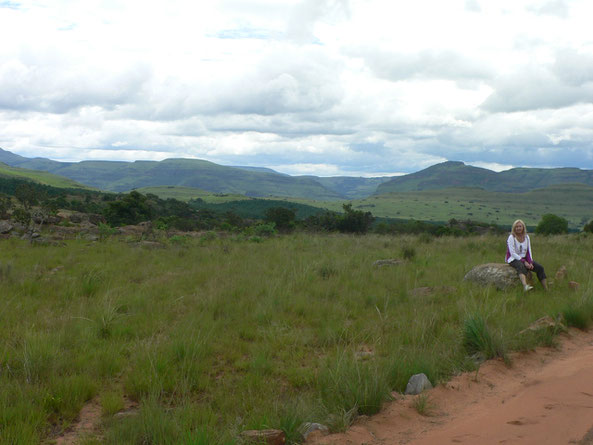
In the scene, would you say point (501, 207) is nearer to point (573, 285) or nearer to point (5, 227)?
point (573, 285)

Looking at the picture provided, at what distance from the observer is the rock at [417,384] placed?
439 cm

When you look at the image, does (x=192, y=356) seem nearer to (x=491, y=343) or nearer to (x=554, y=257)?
(x=491, y=343)

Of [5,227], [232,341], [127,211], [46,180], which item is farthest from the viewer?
[46,180]

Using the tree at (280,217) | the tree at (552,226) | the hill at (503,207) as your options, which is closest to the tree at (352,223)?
the tree at (280,217)

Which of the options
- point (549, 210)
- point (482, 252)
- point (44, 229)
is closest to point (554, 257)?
point (482, 252)

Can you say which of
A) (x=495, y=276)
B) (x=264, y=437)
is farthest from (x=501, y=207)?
(x=264, y=437)

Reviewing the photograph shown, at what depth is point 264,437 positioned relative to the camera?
3.27m

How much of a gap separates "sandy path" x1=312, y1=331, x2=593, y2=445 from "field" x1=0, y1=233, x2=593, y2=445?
22 centimetres

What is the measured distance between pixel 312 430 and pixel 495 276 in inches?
263

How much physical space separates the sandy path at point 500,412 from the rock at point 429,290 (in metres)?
3.09

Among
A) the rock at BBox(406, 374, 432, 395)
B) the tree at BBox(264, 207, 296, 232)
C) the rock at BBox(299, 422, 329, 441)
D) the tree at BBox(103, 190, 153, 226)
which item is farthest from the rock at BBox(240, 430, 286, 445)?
the tree at BBox(103, 190, 153, 226)

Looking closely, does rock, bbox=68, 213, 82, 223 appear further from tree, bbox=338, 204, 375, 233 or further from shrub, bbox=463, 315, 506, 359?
shrub, bbox=463, 315, 506, 359

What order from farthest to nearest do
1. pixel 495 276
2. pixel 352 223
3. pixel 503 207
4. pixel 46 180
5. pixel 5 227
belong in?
1. pixel 503 207
2. pixel 46 180
3. pixel 352 223
4. pixel 5 227
5. pixel 495 276

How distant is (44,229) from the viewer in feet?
65.3
